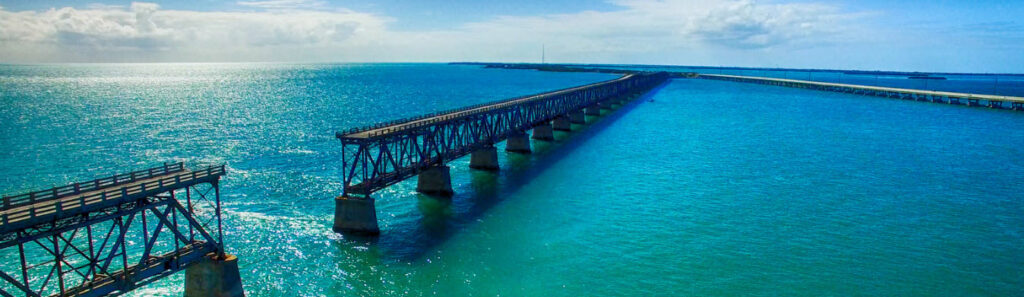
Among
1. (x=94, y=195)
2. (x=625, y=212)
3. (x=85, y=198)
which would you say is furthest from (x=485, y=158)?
(x=85, y=198)

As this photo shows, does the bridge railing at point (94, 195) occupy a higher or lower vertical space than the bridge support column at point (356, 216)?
higher

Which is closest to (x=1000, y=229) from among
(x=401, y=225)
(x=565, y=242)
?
(x=565, y=242)

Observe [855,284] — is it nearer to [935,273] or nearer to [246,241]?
[935,273]

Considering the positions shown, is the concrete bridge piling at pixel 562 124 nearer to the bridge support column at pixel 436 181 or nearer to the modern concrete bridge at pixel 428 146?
the modern concrete bridge at pixel 428 146

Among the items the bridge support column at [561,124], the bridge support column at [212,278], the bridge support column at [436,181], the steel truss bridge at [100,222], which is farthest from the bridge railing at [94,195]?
the bridge support column at [561,124]

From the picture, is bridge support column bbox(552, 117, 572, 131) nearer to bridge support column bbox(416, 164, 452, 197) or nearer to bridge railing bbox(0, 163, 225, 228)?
bridge support column bbox(416, 164, 452, 197)

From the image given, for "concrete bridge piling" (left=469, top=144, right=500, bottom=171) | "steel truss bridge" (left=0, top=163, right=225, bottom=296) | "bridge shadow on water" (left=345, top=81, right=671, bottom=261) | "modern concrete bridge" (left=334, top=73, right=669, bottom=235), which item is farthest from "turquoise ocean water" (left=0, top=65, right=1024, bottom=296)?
"steel truss bridge" (left=0, top=163, right=225, bottom=296)

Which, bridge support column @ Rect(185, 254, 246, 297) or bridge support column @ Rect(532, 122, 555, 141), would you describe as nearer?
bridge support column @ Rect(185, 254, 246, 297)
